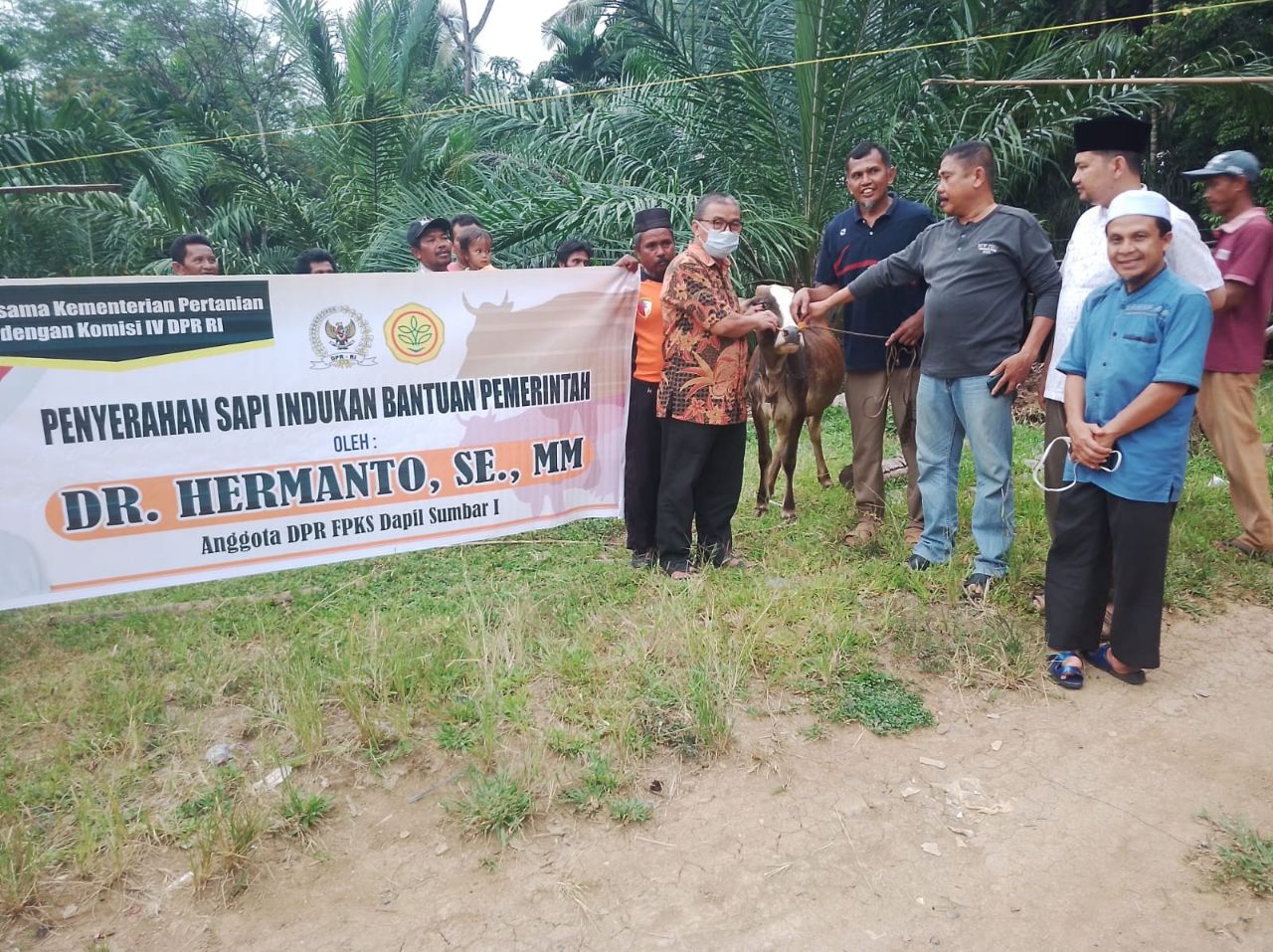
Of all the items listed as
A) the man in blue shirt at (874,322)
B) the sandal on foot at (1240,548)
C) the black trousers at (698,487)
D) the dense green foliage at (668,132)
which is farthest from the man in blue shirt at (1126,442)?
the dense green foliage at (668,132)

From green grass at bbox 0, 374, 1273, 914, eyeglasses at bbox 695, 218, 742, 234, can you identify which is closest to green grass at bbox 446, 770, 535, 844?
green grass at bbox 0, 374, 1273, 914

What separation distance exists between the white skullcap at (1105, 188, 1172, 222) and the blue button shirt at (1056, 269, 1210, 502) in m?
0.22

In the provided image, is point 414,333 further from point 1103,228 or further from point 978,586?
point 1103,228

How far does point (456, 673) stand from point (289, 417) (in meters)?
1.43

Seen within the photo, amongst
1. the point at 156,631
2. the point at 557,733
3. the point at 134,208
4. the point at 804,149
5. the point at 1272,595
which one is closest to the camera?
the point at 557,733

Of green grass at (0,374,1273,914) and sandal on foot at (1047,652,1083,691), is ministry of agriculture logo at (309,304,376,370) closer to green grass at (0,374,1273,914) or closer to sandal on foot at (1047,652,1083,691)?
green grass at (0,374,1273,914)

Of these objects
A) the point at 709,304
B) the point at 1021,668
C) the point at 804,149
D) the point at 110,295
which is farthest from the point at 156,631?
the point at 804,149

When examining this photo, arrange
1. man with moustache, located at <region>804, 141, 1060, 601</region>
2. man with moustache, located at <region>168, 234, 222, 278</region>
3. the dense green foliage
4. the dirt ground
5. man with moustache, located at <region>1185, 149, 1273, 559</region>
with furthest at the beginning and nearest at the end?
the dense green foliage
man with moustache, located at <region>168, 234, 222, 278</region>
man with moustache, located at <region>1185, 149, 1273, 559</region>
man with moustache, located at <region>804, 141, 1060, 601</region>
the dirt ground

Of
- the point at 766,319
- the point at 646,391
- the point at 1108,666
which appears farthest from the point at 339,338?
the point at 1108,666

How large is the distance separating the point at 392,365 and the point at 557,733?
199 cm

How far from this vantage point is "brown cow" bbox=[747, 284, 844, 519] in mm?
5070

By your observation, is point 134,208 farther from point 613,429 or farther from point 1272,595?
point 1272,595

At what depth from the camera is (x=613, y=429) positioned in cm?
504

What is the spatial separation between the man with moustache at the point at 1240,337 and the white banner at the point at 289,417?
299cm
